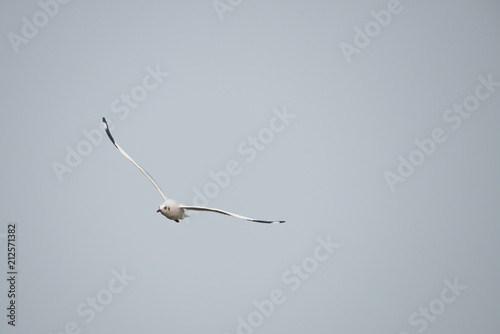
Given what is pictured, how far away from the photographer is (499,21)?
17988 cm

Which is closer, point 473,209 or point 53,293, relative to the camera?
point 53,293

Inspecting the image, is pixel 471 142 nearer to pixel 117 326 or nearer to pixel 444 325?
pixel 444 325

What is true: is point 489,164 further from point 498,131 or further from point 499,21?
point 499,21

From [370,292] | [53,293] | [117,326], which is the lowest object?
[370,292]

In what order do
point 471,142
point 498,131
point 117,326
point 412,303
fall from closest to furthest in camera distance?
point 117,326 → point 412,303 → point 498,131 → point 471,142

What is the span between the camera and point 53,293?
6969cm

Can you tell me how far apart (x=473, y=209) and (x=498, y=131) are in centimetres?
3671

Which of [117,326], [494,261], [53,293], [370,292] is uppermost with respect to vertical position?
[53,293]

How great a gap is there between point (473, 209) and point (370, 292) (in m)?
43.1

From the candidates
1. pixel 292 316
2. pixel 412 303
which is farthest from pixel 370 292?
pixel 292 316

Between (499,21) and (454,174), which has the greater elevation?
(499,21)

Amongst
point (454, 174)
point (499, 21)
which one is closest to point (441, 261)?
point (454, 174)

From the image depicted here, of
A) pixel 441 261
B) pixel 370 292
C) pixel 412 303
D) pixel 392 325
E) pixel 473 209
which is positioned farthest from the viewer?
pixel 473 209

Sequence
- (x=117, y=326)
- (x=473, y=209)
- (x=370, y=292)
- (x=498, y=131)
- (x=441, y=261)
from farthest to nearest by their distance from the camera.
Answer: (x=498, y=131), (x=473, y=209), (x=441, y=261), (x=370, y=292), (x=117, y=326)
